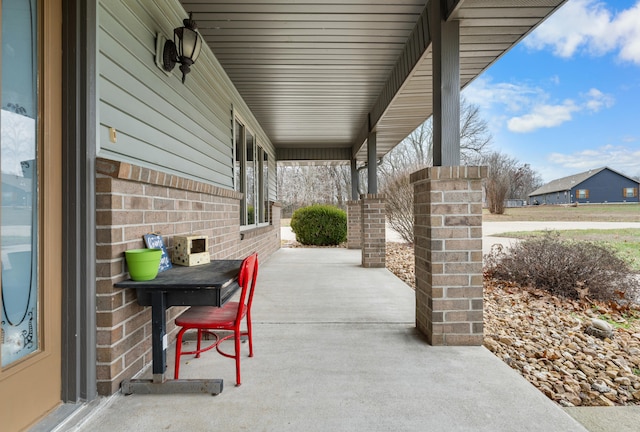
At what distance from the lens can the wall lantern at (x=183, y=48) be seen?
248cm

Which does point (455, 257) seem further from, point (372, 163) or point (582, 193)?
point (582, 193)

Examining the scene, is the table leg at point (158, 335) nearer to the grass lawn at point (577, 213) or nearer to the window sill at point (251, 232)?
the window sill at point (251, 232)

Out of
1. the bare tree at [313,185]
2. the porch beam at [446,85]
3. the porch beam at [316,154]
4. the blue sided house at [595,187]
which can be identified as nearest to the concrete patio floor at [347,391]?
the porch beam at [446,85]

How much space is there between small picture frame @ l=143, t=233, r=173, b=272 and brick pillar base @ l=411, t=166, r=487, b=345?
196 centimetres

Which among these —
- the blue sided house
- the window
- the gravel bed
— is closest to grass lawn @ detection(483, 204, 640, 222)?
the gravel bed

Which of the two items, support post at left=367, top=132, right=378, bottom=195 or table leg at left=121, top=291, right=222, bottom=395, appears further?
support post at left=367, top=132, right=378, bottom=195

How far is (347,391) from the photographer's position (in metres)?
1.86

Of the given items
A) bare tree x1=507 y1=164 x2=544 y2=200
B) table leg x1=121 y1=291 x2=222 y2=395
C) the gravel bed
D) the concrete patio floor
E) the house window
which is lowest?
the gravel bed

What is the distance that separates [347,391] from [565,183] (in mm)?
35397

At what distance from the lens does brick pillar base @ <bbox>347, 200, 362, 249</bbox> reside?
884cm

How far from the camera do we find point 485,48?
3.31 m

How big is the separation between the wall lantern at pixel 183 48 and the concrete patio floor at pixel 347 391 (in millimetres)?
2262

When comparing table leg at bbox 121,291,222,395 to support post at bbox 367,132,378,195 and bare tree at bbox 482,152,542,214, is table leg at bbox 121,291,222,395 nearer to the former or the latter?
support post at bbox 367,132,378,195

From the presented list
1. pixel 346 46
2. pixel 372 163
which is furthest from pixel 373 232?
pixel 346 46
